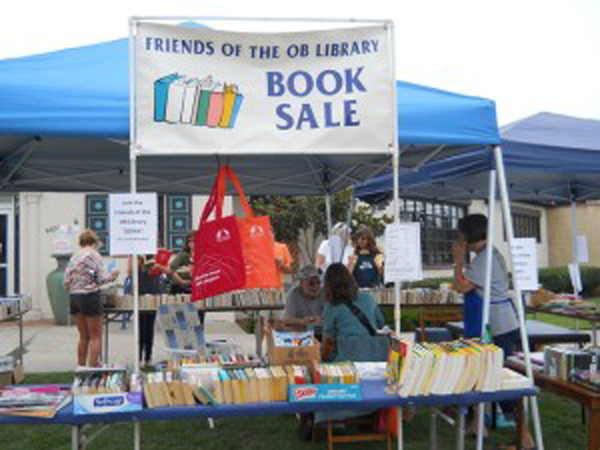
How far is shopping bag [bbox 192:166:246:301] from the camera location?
3572 mm

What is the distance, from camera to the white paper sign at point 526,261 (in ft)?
15.1

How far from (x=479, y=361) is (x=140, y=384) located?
5.58 ft

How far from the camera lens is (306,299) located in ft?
18.4

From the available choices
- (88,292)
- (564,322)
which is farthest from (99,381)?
(564,322)

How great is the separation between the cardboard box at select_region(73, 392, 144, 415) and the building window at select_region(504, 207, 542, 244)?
2130 centimetres

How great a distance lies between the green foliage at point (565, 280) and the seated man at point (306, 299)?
15424 mm

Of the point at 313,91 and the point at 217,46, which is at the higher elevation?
the point at 217,46

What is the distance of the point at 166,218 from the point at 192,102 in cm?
935

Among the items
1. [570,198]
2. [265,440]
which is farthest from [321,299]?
[570,198]

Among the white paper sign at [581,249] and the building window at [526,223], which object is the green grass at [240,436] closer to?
the white paper sign at [581,249]

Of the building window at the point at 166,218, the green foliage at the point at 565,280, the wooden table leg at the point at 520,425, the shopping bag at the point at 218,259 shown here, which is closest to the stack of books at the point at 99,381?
the shopping bag at the point at 218,259

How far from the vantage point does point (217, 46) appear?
3533mm

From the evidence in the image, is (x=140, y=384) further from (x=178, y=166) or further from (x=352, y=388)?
(x=178, y=166)

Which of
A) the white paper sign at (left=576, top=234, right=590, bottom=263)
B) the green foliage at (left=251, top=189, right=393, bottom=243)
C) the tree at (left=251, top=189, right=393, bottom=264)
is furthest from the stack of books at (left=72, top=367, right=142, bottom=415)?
the green foliage at (left=251, top=189, right=393, bottom=243)
